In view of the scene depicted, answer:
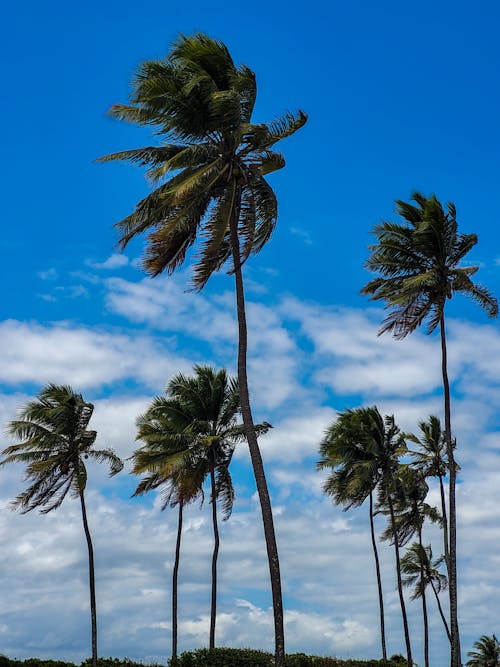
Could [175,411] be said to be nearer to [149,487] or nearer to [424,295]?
[149,487]

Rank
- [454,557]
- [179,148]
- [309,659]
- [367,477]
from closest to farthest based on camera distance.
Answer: [179,148] < [454,557] < [309,659] < [367,477]

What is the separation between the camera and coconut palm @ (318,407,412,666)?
4791 centimetres

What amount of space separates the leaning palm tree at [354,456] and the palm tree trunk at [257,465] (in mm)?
24451

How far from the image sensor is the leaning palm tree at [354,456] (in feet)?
157

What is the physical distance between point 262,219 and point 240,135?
2.94m

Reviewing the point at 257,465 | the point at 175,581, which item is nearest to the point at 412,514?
the point at 175,581

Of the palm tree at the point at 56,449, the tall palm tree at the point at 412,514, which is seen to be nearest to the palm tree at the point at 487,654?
the tall palm tree at the point at 412,514

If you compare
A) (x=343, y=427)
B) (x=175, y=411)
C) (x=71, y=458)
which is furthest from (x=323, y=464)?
(x=71, y=458)

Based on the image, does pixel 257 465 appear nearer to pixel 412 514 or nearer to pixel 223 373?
pixel 223 373

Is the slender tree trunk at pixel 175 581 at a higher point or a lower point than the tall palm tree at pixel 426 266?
lower

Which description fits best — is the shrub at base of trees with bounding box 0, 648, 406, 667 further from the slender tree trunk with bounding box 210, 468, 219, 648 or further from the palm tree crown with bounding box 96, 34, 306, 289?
the palm tree crown with bounding box 96, 34, 306, 289

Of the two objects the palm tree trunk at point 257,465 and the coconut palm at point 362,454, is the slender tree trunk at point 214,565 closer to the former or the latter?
the coconut palm at point 362,454

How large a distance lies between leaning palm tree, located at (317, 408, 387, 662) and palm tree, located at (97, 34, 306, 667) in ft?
82.1

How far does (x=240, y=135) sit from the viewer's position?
23906mm
